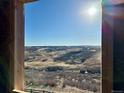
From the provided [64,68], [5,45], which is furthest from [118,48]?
[5,45]

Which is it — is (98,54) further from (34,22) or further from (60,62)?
(34,22)

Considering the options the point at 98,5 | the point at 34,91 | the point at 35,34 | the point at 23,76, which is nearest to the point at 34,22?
the point at 35,34

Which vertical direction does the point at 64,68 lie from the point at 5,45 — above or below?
below

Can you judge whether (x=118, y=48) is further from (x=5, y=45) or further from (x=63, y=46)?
(x=5, y=45)

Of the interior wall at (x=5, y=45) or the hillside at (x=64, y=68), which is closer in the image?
the hillside at (x=64, y=68)

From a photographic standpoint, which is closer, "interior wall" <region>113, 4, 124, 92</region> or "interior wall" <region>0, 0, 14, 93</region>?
"interior wall" <region>113, 4, 124, 92</region>

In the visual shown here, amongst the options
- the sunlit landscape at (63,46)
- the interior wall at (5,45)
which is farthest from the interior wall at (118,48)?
the interior wall at (5,45)

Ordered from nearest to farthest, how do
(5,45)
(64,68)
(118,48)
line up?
(118,48) < (64,68) < (5,45)

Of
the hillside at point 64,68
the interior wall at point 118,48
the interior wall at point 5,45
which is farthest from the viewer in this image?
the interior wall at point 5,45

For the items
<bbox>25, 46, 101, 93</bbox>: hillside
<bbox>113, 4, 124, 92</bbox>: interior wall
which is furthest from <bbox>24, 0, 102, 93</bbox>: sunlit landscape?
<bbox>113, 4, 124, 92</bbox>: interior wall

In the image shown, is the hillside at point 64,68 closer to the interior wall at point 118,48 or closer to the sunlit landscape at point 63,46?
the sunlit landscape at point 63,46

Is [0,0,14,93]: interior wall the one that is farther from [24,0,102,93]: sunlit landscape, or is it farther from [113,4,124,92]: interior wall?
[113,4,124,92]: interior wall
